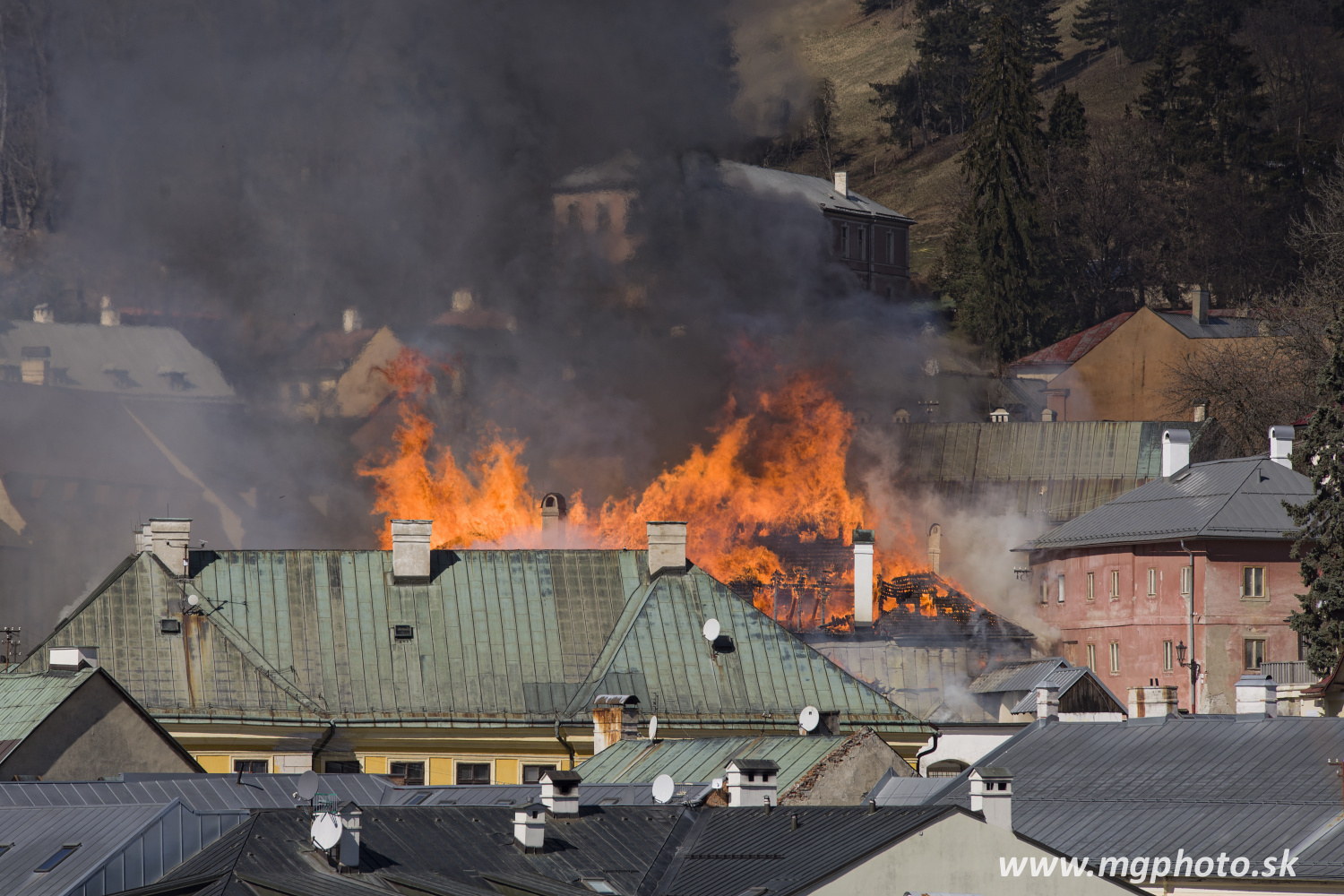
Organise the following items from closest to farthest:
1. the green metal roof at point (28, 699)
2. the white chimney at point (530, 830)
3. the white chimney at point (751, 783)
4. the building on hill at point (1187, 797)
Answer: the white chimney at point (530, 830) < the building on hill at point (1187, 797) < the white chimney at point (751, 783) < the green metal roof at point (28, 699)

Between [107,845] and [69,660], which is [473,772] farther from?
[107,845]

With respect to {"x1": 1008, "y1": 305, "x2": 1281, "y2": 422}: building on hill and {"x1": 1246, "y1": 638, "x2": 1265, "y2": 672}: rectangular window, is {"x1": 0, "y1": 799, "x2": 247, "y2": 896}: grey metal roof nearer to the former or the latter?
{"x1": 1246, "y1": 638, "x2": 1265, "y2": 672}: rectangular window

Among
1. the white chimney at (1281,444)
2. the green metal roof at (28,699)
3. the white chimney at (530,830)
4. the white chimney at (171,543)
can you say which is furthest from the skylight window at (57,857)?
the white chimney at (1281,444)

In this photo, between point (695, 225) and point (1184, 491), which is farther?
point (695, 225)

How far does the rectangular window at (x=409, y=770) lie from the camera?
56.9 m

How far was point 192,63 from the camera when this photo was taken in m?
91.3

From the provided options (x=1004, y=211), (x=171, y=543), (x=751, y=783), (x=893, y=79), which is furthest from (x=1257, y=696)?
(x=893, y=79)

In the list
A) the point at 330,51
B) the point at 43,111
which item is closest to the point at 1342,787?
the point at 330,51

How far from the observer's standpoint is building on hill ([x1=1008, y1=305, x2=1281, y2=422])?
106 metres

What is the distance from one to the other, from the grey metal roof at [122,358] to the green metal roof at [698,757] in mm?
39861

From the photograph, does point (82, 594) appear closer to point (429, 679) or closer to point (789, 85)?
point (429, 679)

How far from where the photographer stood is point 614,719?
54.9 m

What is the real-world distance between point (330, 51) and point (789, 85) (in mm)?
32625

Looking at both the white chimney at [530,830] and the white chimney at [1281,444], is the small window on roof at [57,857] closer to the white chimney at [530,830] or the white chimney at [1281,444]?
the white chimney at [530,830]
